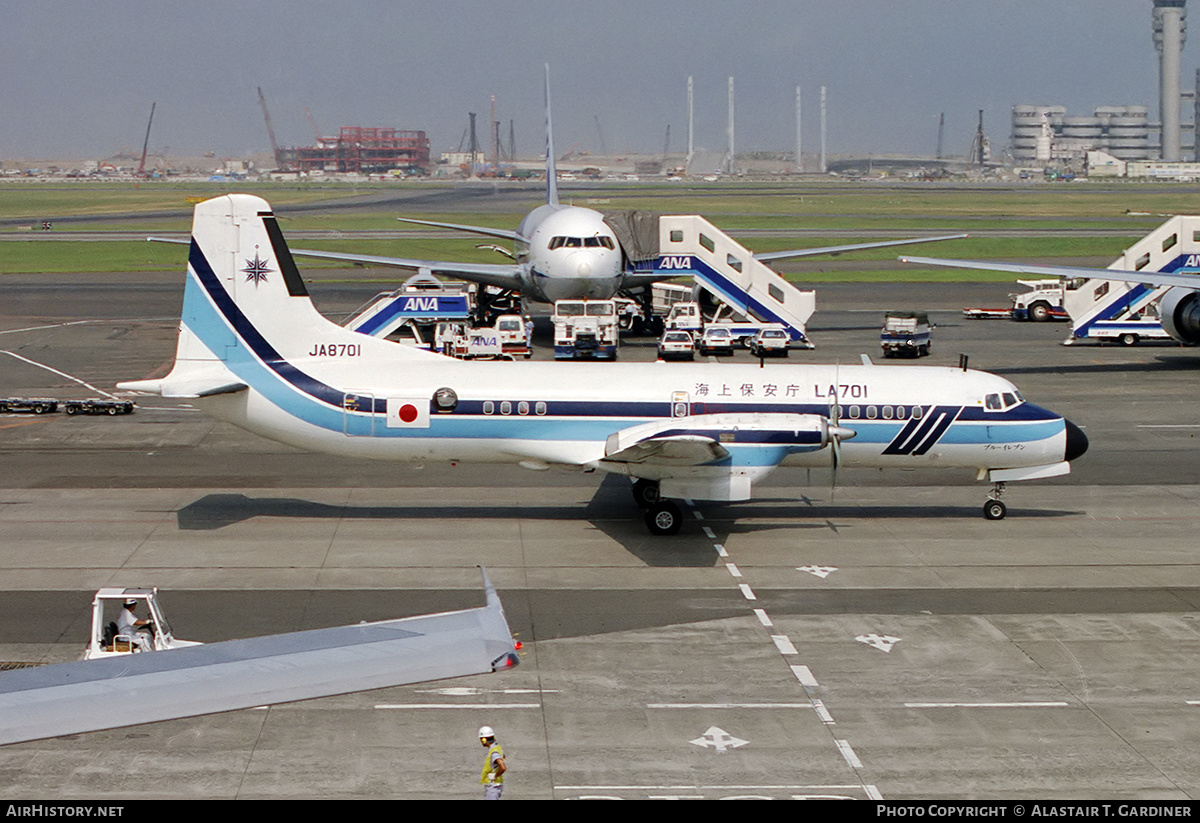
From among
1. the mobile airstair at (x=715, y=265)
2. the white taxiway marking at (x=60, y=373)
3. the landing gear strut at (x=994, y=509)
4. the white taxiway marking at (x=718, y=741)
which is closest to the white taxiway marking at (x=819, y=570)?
the landing gear strut at (x=994, y=509)

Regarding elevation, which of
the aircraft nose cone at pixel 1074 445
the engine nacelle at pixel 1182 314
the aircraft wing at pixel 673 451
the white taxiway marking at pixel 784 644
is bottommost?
the white taxiway marking at pixel 784 644

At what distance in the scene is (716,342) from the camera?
2334 inches

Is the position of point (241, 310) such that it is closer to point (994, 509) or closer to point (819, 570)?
point (819, 570)

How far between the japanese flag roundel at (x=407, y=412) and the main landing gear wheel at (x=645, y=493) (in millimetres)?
5706

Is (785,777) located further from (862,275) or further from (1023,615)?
(862,275)

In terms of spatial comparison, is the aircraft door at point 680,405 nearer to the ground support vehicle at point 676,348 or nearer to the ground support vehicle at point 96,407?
the ground support vehicle at point 96,407

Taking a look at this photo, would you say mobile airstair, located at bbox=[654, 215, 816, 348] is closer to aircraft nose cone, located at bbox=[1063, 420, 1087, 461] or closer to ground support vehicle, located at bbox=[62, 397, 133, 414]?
ground support vehicle, located at bbox=[62, 397, 133, 414]

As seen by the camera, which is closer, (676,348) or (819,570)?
(819,570)

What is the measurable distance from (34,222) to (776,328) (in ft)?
440

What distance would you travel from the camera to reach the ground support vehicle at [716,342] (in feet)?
194

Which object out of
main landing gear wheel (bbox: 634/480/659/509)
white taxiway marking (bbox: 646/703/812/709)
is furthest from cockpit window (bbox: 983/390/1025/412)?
white taxiway marking (bbox: 646/703/812/709)

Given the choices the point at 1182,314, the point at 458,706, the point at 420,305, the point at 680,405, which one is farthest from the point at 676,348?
the point at 458,706

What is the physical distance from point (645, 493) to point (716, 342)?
2945cm

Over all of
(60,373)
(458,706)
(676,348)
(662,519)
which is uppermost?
(676,348)
